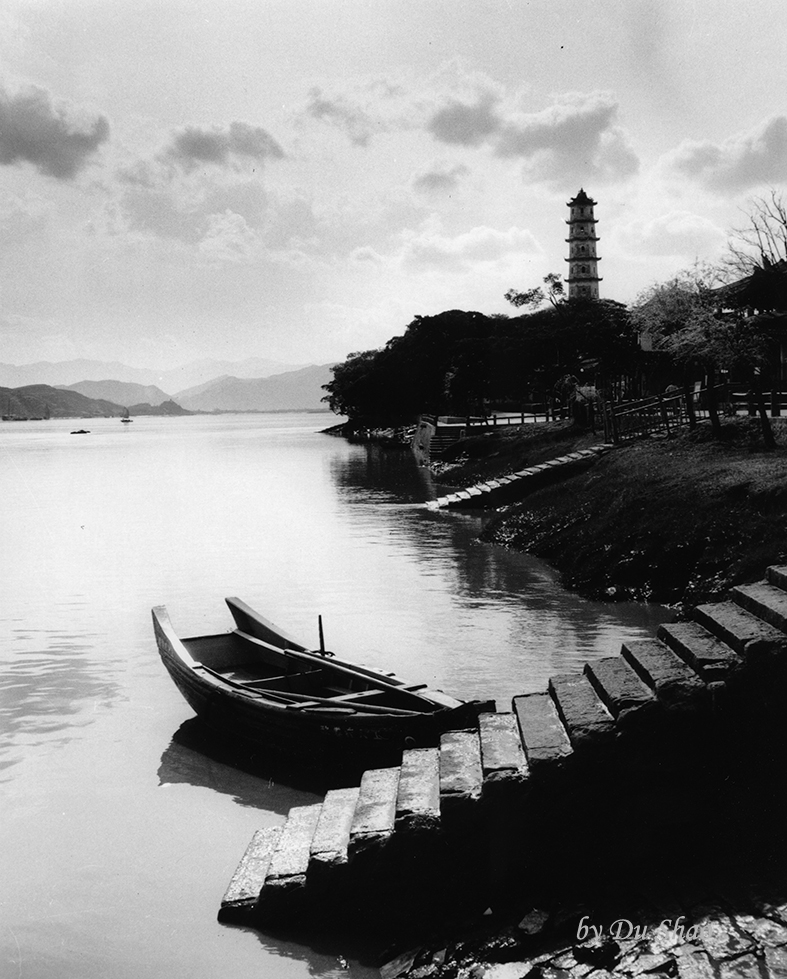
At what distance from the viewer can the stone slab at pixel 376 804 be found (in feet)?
21.5

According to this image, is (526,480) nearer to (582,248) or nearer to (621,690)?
(621,690)

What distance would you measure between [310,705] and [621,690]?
4.78m

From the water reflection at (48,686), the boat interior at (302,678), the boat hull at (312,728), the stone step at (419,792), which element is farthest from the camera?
the water reflection at (48,686)

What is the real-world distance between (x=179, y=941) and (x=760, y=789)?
460 centimetres

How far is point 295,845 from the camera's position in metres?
7.33

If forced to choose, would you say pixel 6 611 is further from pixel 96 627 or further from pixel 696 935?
pixel 696 935

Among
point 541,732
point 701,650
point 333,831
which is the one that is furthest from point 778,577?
point 333,831

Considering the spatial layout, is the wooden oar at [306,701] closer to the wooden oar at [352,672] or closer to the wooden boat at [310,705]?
the wooden boat at [310,705]

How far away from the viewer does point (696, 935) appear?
17.1 feet

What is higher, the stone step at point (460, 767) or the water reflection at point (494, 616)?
the stone step at point (460, 767)

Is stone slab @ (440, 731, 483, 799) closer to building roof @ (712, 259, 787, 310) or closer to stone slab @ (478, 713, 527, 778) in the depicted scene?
stone slab @ (478, 713, 527, 778)

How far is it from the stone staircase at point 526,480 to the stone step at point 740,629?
25.7 metres

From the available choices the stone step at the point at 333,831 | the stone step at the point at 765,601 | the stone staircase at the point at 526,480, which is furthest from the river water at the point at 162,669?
the stone step at the point at 765,601

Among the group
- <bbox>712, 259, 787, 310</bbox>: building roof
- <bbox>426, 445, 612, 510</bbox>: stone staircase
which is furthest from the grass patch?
<bbox>712, 259, 787, 310</bbox>: building roof
